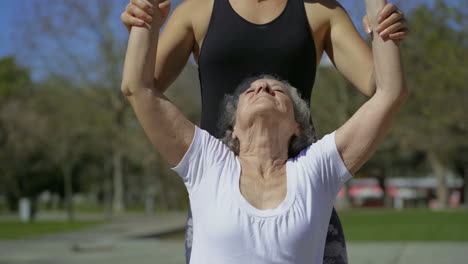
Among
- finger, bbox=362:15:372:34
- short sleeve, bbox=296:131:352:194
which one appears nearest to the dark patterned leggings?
short sleeve, bbox=296:131:352:194

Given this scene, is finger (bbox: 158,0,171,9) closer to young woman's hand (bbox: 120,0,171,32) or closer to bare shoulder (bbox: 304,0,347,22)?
young woman's hand (bbox: 120,0,171,32)

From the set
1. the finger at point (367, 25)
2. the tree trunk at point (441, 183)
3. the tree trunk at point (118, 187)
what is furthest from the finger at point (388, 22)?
the tree trunk at point (441, 183)

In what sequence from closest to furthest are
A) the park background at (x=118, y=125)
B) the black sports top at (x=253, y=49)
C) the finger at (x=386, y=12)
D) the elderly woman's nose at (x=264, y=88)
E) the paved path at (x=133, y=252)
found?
the finger at (x=386, y=12)
the elderly woman's nose at (x=264, y=88)
the black sports top at (x=253, y=49)
the paved path at (x=133, y=252)
the park background at (x=118, y=125)

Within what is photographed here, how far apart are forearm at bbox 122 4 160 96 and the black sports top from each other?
437 mm

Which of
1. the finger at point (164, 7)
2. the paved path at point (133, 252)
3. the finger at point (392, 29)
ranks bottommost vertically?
the paved path at point (133, 252)

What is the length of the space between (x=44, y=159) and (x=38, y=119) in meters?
4.61

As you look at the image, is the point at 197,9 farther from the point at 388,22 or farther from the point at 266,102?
the point at 388,22

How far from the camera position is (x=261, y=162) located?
254 cm

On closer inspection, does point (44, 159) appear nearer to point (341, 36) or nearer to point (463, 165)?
point (463, 165)

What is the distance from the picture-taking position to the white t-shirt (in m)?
2.28

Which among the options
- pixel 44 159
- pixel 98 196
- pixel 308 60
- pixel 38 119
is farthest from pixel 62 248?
pixel 98 196

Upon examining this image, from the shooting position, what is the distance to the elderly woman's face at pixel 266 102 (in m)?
2.47

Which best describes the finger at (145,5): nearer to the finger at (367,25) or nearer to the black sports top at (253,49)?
the black sports top at (253,49)

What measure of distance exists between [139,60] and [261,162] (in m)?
0.54
